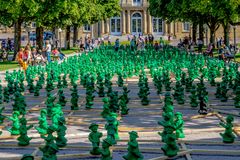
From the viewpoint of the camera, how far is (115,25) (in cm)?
8700

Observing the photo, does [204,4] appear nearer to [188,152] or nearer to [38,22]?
[38,22]

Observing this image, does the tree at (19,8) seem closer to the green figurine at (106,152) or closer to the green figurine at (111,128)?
the green figurine at (111,128)

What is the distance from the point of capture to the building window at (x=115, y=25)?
8700 centimetres

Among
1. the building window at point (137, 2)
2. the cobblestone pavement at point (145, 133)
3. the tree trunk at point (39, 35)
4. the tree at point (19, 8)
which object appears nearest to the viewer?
the cobblestone pavement at point (145, 133)

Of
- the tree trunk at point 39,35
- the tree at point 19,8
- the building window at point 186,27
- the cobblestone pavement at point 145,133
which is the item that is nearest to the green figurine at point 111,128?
the cobblestone pavement at point 145,133

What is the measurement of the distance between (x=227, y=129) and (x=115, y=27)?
78.1 m

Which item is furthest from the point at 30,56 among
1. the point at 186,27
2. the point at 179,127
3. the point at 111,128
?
the point at 186,27

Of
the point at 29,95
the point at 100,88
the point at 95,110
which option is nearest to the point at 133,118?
the point at 95,110

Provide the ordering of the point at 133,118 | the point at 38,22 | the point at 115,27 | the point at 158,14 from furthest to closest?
the point at 115,27 → the point at 158,14 → the point at 38,22 → the point at 133,118

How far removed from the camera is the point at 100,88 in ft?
55.8

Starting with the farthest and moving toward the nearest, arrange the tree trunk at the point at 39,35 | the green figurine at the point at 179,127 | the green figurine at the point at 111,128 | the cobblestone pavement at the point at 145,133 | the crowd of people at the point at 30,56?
the tree trunk at the point at 39,35 < the crowd of people at the point at 30,56 < the green figurine at the point at 179,127 < the green figurine at the point at 111,128 < the cobblestone pavement at the point at 145,133

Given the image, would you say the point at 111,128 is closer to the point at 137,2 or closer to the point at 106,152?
the point at 106,152

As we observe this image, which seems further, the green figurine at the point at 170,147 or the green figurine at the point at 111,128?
the green figurine at the point at 111,128

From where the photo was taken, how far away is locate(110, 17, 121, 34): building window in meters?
87.0
